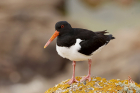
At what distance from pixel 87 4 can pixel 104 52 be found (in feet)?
23.7

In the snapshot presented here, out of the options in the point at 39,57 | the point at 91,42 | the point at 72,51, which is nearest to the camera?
the point at 72,51

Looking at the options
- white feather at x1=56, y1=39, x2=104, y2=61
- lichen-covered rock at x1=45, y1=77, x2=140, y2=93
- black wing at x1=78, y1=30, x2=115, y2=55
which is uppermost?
black wing at x1=78, y1=30, x2=115, y2=55

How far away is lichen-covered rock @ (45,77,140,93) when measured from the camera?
419 centimetres

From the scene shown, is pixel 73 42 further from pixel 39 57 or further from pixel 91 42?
pixel 39 57

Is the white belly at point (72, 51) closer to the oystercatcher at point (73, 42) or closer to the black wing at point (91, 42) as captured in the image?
the oystercatcher at point (73, 42)

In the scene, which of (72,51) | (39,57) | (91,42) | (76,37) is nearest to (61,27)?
(76,37)

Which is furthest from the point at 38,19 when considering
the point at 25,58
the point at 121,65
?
the point at 121,65

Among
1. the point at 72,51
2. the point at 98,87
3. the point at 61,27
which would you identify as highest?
the point at 61,27

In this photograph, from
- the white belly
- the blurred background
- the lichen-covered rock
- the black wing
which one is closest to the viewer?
the lichen-covered rock

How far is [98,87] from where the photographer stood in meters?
4.43

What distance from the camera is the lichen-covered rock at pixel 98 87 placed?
4.19 meters

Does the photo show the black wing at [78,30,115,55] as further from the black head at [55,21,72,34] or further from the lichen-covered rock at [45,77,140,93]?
the lichen-covered rock at [45,77,140,93]

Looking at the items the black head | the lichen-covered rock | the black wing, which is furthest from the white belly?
the lichen-covered rock

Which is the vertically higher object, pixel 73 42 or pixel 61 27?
pixel 61 27
